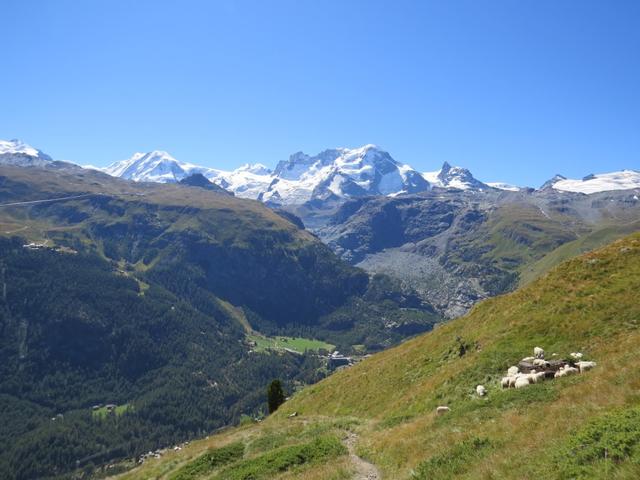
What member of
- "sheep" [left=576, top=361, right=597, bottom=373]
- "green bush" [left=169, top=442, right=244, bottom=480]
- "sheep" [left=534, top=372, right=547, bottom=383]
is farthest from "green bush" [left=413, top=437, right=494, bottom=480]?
"green bush" [left=169, top=442, right=244, bottom=480]

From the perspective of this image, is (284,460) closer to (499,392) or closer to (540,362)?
(499,392)

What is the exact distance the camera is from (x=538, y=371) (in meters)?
30.0

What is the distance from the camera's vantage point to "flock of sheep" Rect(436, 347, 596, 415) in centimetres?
2772

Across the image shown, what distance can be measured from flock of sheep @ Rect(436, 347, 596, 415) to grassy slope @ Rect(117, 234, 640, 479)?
2.96ft

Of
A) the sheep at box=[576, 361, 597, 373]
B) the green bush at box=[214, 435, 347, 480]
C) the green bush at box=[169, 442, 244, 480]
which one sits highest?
the sheep at box=[576, 361, 597, 373]

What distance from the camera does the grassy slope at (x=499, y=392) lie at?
56.0 feet

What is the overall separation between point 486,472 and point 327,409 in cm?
3928

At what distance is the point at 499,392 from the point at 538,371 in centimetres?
360

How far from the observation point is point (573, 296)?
41.3 meters

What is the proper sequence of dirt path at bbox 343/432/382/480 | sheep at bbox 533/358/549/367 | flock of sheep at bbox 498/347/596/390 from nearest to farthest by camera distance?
dirt path at bbox 343/432/382/480 → flock of sheep at bbox 498/347/596/390 → sheep at bbox 533/358/549/367

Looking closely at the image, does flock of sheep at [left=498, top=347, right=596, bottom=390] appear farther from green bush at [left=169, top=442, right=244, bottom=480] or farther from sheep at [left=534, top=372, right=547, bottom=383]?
green bush at [left=169, top=442, right=244, bottom=480]

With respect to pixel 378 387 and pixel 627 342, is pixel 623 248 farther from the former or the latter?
pixel 378 387

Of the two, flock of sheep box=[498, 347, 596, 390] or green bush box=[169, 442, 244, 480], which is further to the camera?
green bush box=[169, 442, 244, 480]

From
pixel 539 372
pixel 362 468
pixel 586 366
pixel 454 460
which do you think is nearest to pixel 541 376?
pixel 539 372
